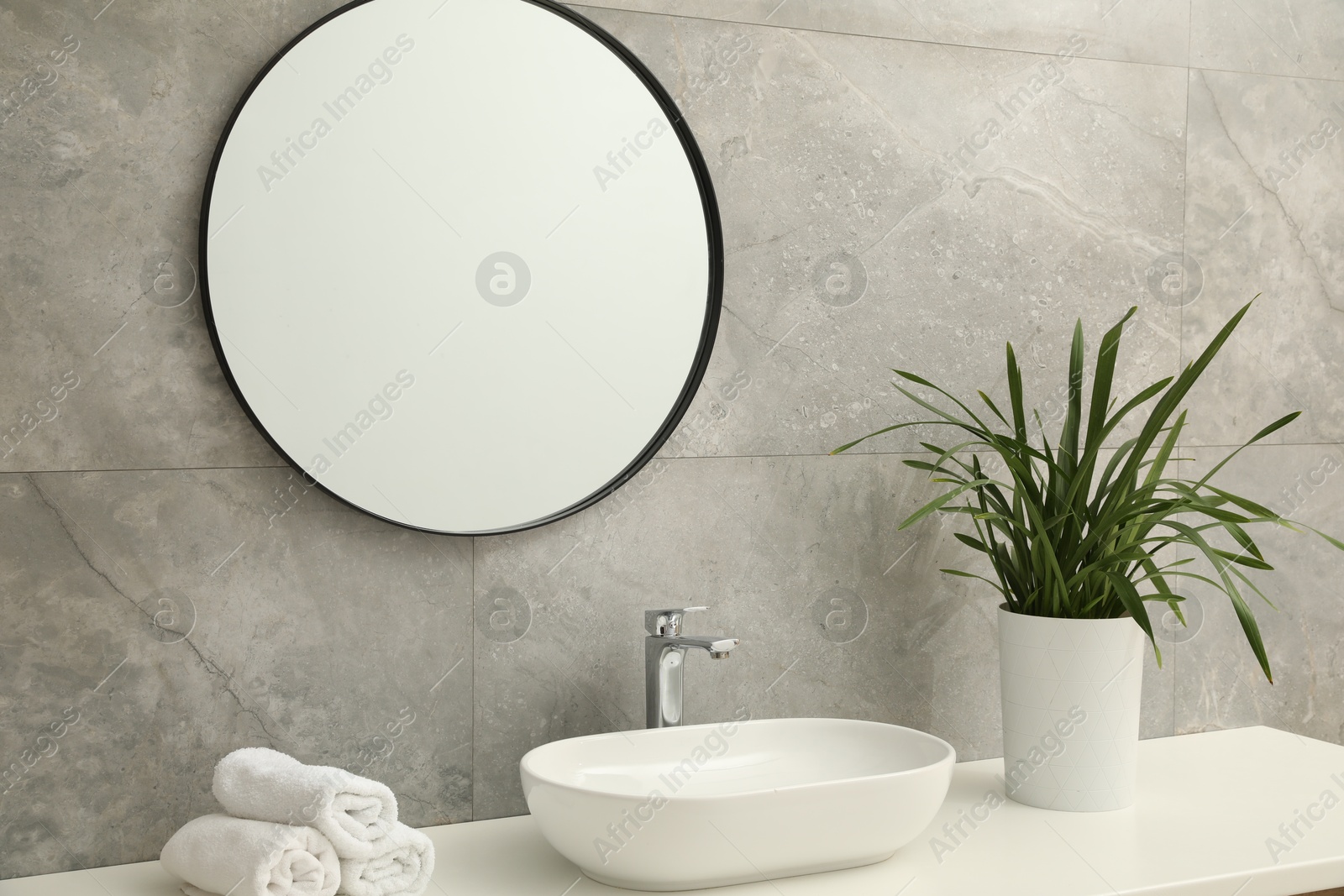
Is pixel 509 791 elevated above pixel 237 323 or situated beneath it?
situated beneath

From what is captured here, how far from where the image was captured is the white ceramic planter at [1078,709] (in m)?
1.40

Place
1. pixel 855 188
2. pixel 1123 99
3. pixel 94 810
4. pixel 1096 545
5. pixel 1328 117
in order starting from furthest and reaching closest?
pixel 1328 117
pixel 1123 99
pixel 855 188
pixel 1096 545
pixel 94 810

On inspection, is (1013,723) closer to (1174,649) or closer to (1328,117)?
(1174,649)

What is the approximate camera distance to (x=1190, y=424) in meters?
1.78

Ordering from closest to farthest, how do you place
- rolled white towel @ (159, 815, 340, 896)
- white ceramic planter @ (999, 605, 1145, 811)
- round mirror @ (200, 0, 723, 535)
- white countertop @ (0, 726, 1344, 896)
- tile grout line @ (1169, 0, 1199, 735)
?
rolled white towel @ (159, 815, 340, 896)
white countertop @ (0, 726, 1344, 896)
round mirror @ (200, 0, 723, 535)
white ceramic planter @ (999, 605, 1145, 811)
tile grout line @ (1169, 0, 1199, 735)

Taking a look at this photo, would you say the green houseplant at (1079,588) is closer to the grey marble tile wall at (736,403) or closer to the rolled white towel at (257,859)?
the grey marble tile wall at (736,403)

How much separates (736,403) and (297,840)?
0.78m

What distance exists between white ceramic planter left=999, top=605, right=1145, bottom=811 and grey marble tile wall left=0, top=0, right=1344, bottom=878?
8.4 inches

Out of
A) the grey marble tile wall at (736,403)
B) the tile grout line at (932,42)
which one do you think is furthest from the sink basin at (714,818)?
the tile grout line at (932,42)

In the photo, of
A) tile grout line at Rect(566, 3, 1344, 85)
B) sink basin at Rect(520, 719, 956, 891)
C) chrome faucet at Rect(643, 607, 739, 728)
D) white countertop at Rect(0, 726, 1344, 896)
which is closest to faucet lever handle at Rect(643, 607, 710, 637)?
chrome faucet at Rect(643, 607, 739, 728)

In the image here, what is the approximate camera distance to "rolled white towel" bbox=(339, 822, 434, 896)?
43.4 inches

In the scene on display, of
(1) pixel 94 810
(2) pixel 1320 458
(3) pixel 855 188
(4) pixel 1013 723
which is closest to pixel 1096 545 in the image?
(4) pixel 1013 723

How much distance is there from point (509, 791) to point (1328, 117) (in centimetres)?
173

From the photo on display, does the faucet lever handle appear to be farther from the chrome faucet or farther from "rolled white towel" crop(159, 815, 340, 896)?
"rolled white towel" crop(159, 815, 340, 896)
